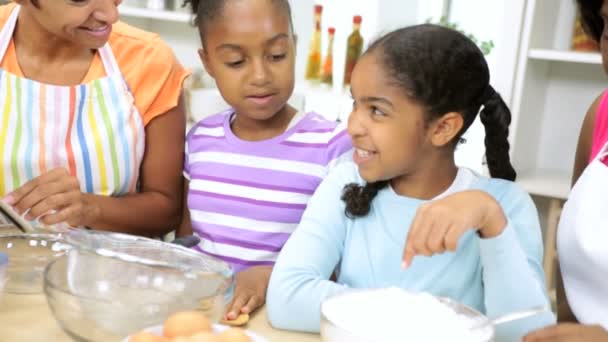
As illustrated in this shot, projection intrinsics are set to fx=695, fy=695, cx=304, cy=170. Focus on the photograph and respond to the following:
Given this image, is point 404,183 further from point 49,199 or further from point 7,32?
point 7,32

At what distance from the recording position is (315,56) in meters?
2.79

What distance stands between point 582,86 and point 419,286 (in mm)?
1755

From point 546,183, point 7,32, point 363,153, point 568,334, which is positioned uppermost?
point 7,32

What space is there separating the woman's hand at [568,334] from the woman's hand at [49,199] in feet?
2.33

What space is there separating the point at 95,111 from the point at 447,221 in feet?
2.67

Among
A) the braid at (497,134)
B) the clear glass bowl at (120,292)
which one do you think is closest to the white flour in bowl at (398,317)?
the clear glass bowl at (120,292)

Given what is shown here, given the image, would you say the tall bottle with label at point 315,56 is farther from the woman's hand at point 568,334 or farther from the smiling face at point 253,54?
the woman's hand at point 568,334

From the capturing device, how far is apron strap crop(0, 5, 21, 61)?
4.38ft

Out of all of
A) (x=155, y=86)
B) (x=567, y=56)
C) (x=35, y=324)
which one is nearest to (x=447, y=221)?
(x=35, y=324)

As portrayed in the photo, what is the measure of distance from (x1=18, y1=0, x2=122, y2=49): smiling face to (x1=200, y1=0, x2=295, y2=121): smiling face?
194 millimetres

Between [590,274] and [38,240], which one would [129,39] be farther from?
[590,274]

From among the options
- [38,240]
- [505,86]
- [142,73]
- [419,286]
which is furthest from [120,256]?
[505,86]

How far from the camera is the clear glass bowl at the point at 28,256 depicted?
0.97 m

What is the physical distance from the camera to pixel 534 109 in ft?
8.21
